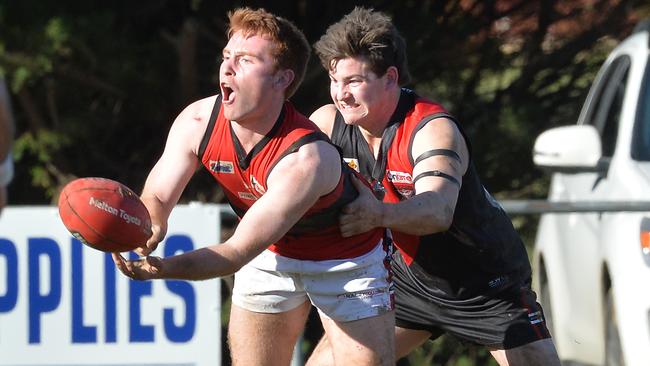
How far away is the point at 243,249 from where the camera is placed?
4414 millimetres

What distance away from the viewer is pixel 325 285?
490 cm

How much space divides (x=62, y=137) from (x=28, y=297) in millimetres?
2462

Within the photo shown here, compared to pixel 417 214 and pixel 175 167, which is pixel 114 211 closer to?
pixel 175 167

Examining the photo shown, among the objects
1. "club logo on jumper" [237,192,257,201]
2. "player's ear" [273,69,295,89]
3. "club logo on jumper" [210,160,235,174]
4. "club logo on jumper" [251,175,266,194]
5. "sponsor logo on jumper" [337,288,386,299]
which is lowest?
"sponsor logo on jumper" [337,288,386,299]

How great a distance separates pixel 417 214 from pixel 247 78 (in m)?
0.75

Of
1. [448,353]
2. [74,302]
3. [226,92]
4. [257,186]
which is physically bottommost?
[448,353]

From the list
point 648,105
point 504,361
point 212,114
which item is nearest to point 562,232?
point 648,105

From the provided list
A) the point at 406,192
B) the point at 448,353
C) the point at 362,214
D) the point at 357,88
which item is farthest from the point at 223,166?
the point at 448,353

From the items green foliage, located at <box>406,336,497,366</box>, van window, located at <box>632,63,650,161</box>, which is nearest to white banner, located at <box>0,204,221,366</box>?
van window, located at <box>632,63,650,161</box>

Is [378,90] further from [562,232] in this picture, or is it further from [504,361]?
[562,232]

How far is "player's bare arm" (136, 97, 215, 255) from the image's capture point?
484cm

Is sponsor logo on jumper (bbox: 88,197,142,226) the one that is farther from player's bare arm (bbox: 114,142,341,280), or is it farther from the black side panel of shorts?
the black side panel of shorts

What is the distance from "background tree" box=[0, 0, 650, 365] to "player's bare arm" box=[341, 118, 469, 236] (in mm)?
3052

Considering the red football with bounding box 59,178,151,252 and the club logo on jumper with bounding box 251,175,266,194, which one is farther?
the club logo on jumper with bounding box 251,175,266,194
